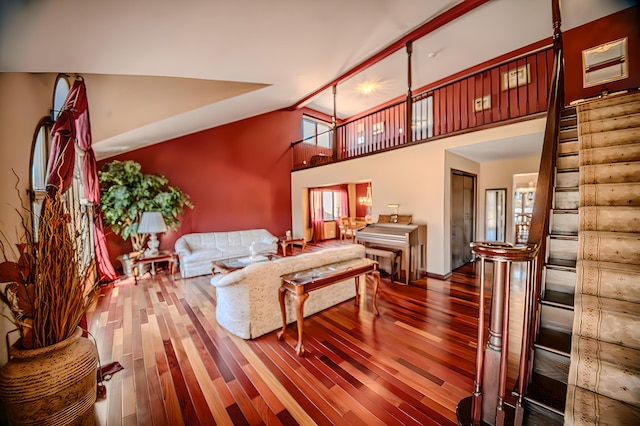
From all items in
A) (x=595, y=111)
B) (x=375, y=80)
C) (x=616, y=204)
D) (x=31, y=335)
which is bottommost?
(x=31, y=335)

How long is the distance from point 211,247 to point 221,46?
410cm

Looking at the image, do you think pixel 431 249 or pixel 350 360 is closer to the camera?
pixel 350 360

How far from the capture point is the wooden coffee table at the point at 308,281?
2.16 m

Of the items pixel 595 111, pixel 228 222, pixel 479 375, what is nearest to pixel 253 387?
pixel 479 375

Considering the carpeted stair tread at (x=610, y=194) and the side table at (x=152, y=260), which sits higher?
the carpeted stair tread at (x=610, y=194)

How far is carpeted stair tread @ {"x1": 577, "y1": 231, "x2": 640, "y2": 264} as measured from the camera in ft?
4.95

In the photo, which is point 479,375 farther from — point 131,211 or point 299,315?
point 131,211

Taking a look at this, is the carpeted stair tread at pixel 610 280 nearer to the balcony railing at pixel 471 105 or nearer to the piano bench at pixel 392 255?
the balcony railing at pixel 471 105

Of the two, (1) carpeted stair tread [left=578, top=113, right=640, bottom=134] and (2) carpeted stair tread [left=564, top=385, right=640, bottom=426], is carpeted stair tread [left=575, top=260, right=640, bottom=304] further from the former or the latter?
(1) carpeted stair tread [left=578, top=113, right=640, bottom=134]

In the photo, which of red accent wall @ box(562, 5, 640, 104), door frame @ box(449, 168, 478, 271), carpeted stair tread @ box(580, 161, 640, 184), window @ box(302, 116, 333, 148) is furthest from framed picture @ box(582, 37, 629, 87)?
window @ box(302, 116, 333, 148)

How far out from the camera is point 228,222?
6.52 metres

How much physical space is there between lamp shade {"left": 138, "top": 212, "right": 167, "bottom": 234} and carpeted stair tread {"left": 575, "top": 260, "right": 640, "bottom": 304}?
5487mm

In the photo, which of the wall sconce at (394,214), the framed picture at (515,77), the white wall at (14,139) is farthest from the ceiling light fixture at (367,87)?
the white wall at (14,139)

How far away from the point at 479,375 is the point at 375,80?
6729 millimetres
